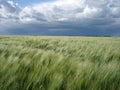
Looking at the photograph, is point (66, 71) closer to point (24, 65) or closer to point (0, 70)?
point (24, 65)

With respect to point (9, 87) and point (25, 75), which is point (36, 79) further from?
point (9, 87)

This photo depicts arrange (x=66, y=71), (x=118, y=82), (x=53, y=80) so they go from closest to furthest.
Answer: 1. (x=53, y=80)
2. (x=118, y=82)
3. (x=66, y=71)

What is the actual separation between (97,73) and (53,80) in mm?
779

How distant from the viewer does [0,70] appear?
2.86 m

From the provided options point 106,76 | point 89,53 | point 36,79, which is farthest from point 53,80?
point 89,53

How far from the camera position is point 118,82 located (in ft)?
10.00

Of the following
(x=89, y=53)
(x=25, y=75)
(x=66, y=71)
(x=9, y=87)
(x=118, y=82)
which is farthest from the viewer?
(x=89, y=53)

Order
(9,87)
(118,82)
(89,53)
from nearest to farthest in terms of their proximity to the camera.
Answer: (9,87) < (118,82) < (89,53)

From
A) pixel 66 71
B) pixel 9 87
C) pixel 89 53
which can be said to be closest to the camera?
pixel 9 87

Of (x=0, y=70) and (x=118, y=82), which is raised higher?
(x=0, y=70)

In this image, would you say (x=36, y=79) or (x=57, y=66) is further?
(x=57, y=66)

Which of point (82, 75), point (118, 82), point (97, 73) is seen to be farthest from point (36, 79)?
point (118, 82)

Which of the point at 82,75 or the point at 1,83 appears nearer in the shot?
the point at 1,83

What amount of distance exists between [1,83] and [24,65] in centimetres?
80
